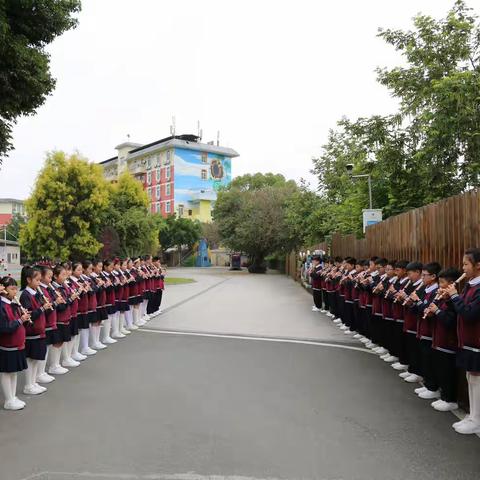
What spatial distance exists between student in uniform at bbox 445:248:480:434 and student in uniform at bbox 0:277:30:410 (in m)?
4.94

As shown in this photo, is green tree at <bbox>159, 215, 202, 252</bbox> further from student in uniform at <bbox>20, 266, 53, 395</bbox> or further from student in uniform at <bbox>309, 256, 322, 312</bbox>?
student in uniform at <bbox>20, 266, 53, 395</bbox>

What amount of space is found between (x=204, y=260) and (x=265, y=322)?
58180 millimetres

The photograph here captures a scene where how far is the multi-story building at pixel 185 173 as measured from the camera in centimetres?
7500

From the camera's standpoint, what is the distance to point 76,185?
97.6ft

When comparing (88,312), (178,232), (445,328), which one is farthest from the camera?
(178,232)

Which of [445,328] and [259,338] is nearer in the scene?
[445,328]

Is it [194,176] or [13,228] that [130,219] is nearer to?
[194,176]

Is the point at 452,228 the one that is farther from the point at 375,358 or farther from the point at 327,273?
the point at 327,273

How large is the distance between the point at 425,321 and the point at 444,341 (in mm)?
510

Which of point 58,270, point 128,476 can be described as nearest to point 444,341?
point 128,476

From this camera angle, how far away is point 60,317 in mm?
8141

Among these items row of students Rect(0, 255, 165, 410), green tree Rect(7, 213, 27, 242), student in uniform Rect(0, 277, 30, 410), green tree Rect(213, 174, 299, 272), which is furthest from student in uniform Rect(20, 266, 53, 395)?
green tree Rect(7, 213, 27, 242)

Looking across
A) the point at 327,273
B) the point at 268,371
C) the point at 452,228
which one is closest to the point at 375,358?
Result: the point at 268,371

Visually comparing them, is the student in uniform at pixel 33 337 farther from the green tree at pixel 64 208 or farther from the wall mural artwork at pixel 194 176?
the wall mural artwork at pixel 194 176
